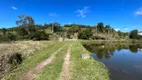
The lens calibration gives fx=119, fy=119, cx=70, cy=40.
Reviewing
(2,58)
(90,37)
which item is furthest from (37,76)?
(90,37)

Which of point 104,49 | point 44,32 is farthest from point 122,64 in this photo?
point 44,32

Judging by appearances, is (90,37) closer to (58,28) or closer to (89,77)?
(58,28)

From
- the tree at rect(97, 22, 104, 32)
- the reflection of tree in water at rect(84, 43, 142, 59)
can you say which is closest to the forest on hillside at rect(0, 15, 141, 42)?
the tree at rect(97, 22, 104, 32)

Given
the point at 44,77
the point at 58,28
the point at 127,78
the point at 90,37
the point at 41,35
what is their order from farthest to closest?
1. the point at 58,28
2. the point at 90,37
3. the point at 41,35
4. the point at 127,78
5. the point at 44,77

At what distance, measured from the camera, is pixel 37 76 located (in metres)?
7.27

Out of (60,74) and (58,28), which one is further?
(58,28)

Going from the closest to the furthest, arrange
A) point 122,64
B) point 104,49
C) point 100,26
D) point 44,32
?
point 122,64
point 104,49
point 44,32
point 100,26

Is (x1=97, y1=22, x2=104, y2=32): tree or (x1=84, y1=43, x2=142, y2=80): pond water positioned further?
(x1=97, y1=22, x2=104, y2=32): tree

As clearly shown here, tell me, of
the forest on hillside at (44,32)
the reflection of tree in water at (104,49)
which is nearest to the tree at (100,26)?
the forest on hillside at (44,32)

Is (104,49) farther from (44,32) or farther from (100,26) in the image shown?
(100,26)

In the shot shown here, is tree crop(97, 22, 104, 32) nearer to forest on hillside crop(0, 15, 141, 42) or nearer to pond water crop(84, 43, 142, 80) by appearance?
forest on hillside crop(0, 15, 141, 42)

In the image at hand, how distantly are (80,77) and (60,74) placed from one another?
1296mm

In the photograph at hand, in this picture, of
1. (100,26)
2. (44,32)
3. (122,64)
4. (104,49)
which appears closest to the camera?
(122,64)

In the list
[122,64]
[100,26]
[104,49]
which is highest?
[100,26]
